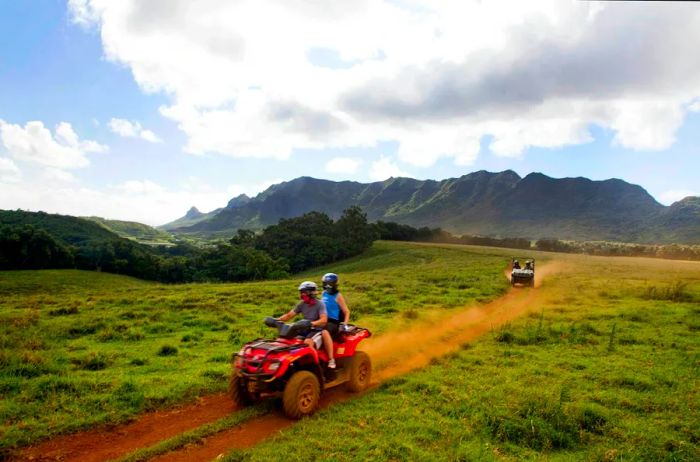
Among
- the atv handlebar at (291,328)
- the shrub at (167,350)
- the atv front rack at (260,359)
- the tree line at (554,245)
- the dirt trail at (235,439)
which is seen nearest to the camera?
the dirt trail at (235,439)

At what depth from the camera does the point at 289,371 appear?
10.0 metres

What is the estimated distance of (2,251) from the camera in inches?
2908

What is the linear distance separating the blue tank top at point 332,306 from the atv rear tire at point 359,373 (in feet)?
4.05

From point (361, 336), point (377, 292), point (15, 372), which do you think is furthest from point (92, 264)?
point (361, 336)

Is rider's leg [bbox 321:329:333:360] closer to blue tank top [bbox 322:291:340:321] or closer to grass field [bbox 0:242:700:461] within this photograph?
blue tank top [bbox 322:291:340:321]

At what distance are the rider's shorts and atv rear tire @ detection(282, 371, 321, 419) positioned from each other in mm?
875

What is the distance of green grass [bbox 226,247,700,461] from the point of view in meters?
8.40

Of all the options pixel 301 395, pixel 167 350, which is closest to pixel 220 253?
pixel 167 350

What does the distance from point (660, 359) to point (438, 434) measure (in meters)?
10.1

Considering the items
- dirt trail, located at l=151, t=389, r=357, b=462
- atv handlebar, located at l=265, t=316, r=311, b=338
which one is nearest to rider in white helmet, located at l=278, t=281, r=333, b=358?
atv handlebar, located at l=265, t=316, r=311, b=338

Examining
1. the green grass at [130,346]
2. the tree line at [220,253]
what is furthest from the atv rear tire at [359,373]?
the tree line at [220,253]

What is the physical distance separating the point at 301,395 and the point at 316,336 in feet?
5.01

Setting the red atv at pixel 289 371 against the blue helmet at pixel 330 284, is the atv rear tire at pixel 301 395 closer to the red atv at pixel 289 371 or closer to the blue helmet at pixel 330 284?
the red atv at pixel 289 371

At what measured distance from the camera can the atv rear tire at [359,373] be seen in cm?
1147
